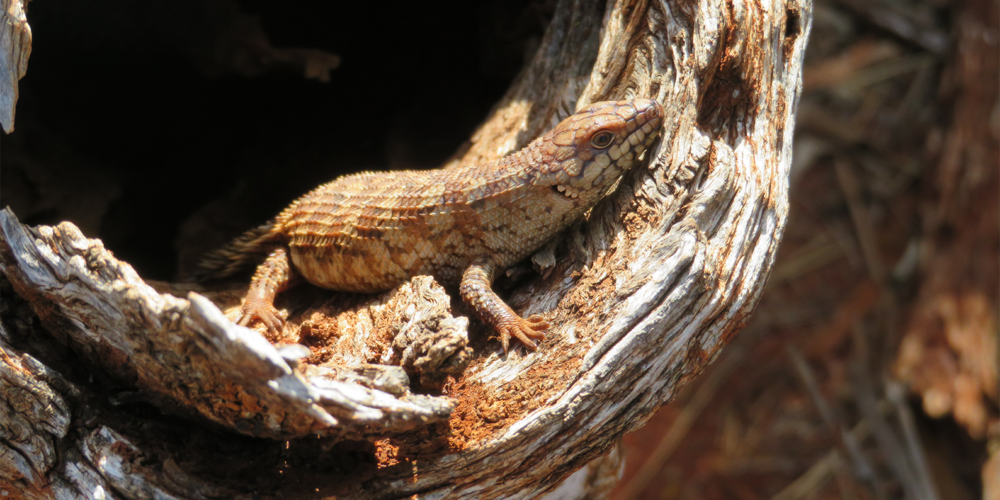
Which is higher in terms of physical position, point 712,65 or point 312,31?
point 312,31

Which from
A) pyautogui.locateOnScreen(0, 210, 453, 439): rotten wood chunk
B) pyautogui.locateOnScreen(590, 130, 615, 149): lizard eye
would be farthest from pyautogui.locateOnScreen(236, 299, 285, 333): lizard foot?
pyautogui.locateOnScreen(590, 130, 615, 149): lizard eye

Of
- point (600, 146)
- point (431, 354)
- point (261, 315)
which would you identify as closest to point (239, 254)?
point (261, 315)

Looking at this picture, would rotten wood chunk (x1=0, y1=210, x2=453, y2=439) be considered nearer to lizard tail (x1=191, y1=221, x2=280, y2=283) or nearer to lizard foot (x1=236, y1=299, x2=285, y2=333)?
lizard foot (x1=236, y1=299, x2=285, y2=333)

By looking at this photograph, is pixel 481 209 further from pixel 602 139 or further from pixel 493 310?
pixel 602 139

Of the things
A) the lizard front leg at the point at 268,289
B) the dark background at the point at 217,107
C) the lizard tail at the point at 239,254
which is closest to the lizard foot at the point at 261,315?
the lizard front leg at the point at 268,289

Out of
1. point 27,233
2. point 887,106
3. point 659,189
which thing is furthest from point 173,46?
point 887,106

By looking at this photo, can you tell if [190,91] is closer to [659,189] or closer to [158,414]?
[158,414]
